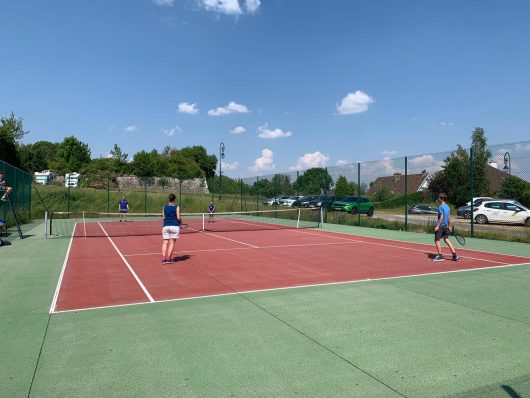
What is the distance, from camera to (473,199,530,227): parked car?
17.7m

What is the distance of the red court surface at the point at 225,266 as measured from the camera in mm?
6797

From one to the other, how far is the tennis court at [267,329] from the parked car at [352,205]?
46.3 ft

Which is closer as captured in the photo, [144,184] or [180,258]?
[180,258]

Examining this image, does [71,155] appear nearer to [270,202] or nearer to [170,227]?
[270,202]

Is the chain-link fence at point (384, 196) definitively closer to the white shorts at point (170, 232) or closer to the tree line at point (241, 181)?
the tree line at point (241, 181)

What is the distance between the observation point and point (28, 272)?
8570mm

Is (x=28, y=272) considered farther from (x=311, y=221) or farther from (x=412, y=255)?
(x=311, y=221)

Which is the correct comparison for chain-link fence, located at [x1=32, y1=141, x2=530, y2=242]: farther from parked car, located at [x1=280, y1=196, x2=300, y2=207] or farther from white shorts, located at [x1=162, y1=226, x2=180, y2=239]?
white shorts, located at [x1=162, y1=226, x2=180, y2=239]

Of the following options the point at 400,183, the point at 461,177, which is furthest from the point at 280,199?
the point at 461,177

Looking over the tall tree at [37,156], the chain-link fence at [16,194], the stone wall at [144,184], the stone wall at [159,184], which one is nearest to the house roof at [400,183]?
the chain-link fence at [16,194]

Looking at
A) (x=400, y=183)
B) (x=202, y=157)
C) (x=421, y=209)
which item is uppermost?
(x=202, y=157)

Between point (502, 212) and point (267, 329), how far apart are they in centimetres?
1905

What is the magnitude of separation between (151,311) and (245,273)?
3.01 meters

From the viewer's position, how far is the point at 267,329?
4.86 meters
